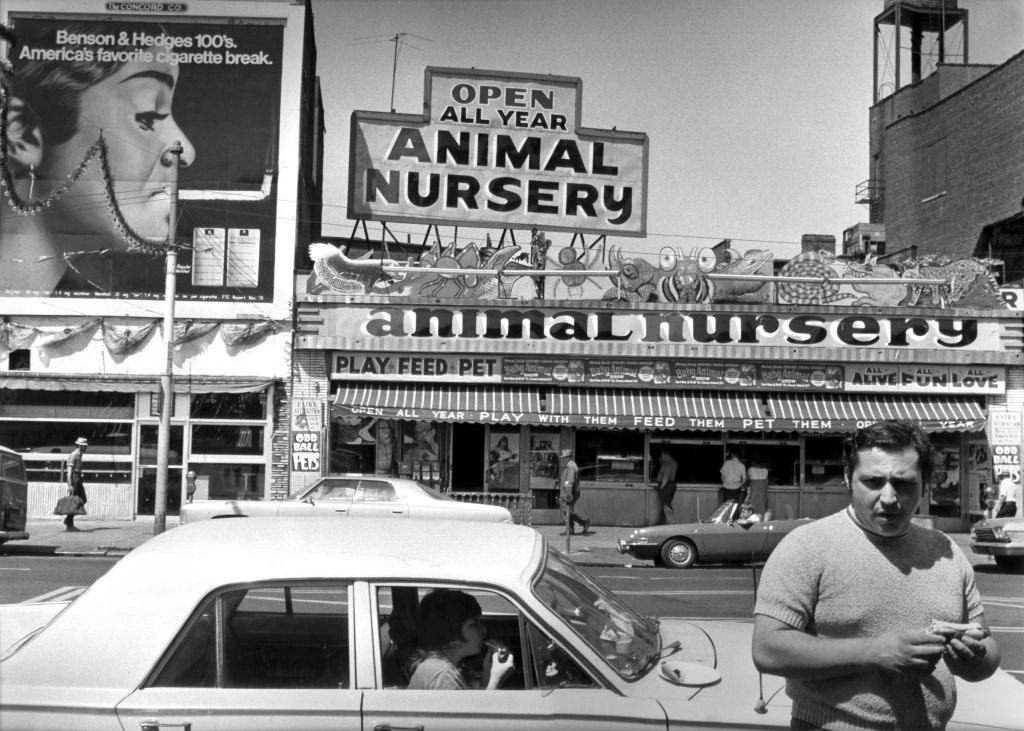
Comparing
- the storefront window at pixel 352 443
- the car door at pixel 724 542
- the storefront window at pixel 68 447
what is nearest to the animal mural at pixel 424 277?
the storefront window at pixel 352 443

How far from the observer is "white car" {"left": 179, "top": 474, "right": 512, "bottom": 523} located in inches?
584

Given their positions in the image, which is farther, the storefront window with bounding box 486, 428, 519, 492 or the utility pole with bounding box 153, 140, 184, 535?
the storefront window with bounding box 486, 428, 519, 492

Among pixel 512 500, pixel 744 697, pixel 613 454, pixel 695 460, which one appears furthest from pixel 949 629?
pixel 695 460

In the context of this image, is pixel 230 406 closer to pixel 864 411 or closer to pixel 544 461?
pixel 544 461

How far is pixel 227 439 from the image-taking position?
20688 millimetres

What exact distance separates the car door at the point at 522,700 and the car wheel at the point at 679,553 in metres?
11.3

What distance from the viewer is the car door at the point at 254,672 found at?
335 centimetres

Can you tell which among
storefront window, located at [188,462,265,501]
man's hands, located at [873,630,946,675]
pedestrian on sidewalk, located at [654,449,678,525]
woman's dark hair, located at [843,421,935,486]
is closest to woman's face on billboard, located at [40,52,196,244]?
storefront window, located at [188,462,265,501]

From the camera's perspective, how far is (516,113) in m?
22.6

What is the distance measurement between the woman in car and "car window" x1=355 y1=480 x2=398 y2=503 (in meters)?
11.6

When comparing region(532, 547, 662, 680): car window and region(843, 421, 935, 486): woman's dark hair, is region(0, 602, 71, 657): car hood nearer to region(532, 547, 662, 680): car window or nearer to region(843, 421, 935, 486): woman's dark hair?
region(532, 547, 662, 680): car window

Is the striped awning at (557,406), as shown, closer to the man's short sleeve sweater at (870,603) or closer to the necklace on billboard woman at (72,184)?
the necklace on billboard woman at (72,184)

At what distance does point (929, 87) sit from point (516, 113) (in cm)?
2392

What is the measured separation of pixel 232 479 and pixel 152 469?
1707 millimetres
